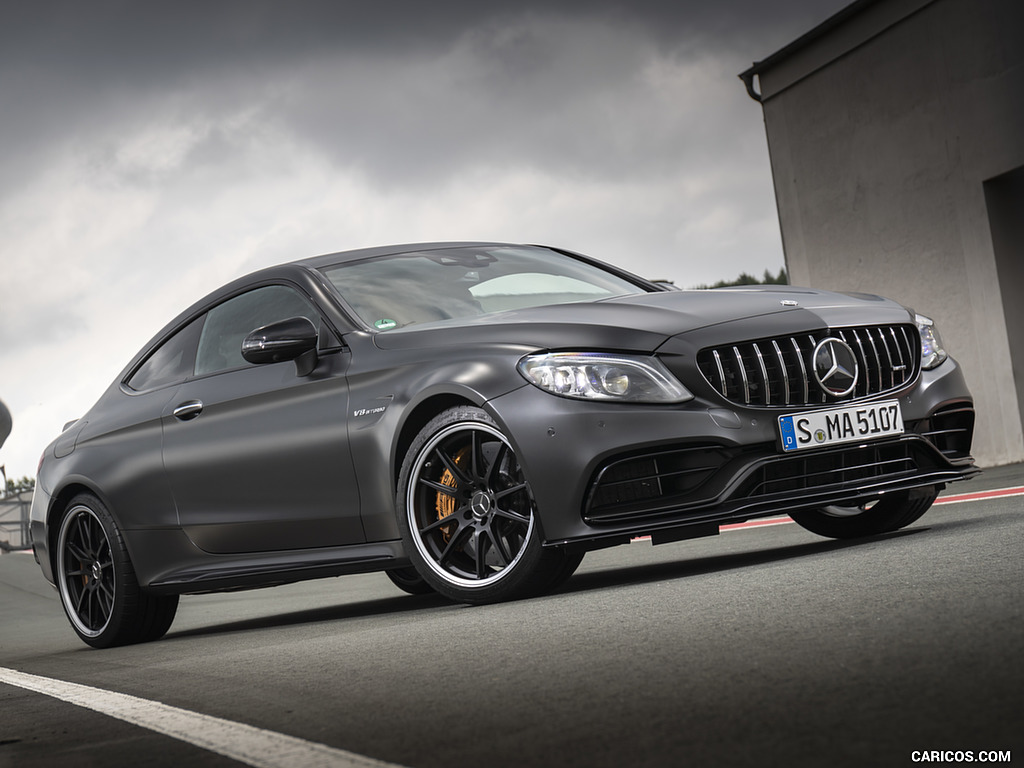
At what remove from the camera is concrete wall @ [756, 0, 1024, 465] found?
12711 mm

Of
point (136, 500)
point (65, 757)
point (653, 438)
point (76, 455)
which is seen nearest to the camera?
point (65, 757)

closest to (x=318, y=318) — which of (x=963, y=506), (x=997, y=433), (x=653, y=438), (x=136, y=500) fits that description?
(x=136, y=500)

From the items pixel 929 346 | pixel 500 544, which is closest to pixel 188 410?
pixel 500 544

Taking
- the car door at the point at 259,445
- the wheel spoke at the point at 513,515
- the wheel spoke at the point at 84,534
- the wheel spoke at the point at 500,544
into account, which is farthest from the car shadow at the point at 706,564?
the wheel spoke at the point at 84,534

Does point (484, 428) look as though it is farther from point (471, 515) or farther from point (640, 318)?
point (640, 318)

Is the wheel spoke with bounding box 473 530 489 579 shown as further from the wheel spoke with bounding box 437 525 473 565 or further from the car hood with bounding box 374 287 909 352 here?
the car hood with bounding box 374 287 909 352

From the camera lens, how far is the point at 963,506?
693 centimetres

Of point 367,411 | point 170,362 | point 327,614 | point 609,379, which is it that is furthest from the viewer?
point 170,362

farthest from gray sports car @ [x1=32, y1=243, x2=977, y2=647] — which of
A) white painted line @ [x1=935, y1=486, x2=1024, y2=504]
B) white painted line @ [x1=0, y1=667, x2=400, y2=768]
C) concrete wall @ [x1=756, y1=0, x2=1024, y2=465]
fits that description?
concrete wall @ [x1=756, y1=0, x2=1024, y2=465]

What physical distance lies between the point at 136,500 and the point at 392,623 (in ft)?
6.04

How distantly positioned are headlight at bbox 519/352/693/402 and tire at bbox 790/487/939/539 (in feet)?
4.92

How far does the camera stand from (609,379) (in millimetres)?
4430

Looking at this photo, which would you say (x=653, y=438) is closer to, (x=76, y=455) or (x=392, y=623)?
(x=392, y=623)

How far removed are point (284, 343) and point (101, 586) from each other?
1.95 m
